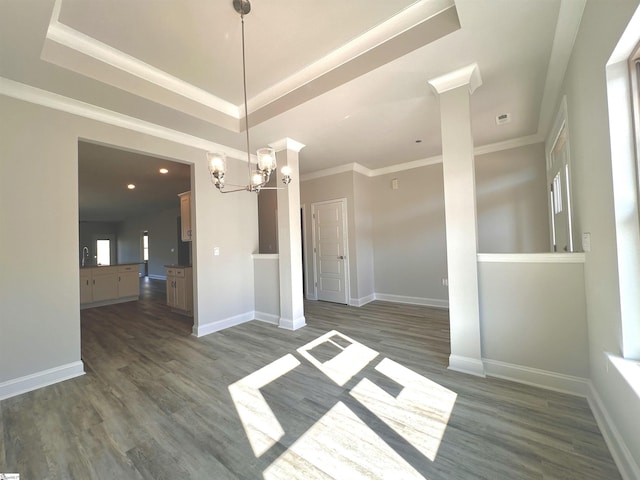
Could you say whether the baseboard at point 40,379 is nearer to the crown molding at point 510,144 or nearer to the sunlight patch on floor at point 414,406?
the sunlight patch on floor at point 414,406

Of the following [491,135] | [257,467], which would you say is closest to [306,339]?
[257,467]

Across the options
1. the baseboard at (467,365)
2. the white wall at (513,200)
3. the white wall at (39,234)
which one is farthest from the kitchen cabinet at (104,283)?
the white wall at (513,200)

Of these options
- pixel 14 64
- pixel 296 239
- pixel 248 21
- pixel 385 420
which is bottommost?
pixel 385 420

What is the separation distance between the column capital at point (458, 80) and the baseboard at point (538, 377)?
2.53 m

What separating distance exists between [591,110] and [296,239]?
3147 mm

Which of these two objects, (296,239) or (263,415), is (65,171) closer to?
(296,239)

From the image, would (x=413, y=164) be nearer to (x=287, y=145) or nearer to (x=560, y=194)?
(x=560, y=194)

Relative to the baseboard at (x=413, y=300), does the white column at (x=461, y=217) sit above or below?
above

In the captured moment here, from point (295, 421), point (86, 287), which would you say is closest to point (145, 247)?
point (86, 287)

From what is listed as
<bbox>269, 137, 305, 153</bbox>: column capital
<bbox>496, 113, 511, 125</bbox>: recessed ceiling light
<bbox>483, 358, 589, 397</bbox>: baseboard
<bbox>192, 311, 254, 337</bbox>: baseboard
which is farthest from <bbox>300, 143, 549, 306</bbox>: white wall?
<bbox>483, 358, 589, 397</bbox>: baseboard

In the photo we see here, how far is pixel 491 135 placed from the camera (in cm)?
386

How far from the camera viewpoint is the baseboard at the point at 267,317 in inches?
159

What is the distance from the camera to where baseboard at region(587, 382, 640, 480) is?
4.19 ft

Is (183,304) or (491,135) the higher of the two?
(491,135)
